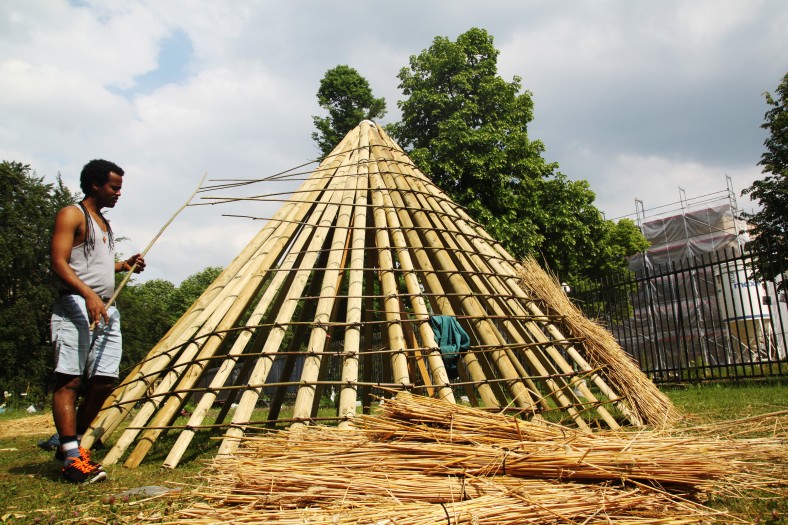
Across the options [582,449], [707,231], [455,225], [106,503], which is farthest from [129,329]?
[707,231]

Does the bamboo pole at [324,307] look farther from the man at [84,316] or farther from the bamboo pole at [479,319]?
the man at [84,316]

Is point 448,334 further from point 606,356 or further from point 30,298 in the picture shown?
point 30,298

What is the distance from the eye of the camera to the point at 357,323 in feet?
12.5

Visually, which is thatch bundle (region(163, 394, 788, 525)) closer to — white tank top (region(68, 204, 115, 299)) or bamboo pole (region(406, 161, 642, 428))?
white tank top (region(68, 204, 115, 299))

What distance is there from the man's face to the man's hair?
2 cm

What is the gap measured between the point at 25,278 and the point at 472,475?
2225 cm

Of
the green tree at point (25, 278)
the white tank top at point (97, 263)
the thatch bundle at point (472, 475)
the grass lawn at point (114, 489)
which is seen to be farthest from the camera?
the green tree at point (25, 278)

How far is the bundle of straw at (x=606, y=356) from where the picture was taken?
4410 millimetres

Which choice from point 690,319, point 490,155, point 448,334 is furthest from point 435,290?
point 490,155

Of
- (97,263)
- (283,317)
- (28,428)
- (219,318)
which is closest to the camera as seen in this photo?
(97,263)

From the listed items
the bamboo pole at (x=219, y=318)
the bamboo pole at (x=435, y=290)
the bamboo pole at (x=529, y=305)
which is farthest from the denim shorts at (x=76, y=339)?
the bamboo pole at (x=529, y=305)

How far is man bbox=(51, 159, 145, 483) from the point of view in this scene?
3.01 metres

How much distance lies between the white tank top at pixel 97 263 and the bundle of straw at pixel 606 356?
3.35 meters

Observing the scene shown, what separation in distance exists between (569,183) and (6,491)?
47.4ft
